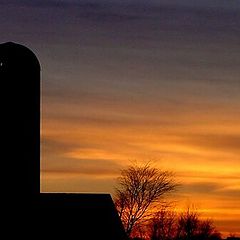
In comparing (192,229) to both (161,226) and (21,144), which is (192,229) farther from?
(21,144)

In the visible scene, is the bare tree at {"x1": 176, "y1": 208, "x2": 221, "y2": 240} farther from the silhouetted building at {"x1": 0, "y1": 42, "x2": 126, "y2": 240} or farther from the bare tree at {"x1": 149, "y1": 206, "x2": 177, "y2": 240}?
the silhouetted building at {"x1": 0, "y1": 42, "x2": 126, "y2": 240}

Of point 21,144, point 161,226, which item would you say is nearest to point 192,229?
point 161,226

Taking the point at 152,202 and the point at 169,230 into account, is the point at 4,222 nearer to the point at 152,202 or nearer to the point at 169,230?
the point at 152,202

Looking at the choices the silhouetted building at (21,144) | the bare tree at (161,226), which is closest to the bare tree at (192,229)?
the bare tree at (161,226)

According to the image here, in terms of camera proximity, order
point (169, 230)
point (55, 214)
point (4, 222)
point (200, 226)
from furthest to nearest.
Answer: point (200, 226) < point (169, 230) < point (55, 214) < point (4, 222)

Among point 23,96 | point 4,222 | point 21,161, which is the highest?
point 23,96

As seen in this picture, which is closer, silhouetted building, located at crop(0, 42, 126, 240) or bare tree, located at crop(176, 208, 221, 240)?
silhouetted building, located at crop(0, 42, 126, 240)

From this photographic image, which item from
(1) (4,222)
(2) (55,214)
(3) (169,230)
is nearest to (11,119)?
(1) (4,222)

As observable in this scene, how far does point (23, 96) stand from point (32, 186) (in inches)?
116

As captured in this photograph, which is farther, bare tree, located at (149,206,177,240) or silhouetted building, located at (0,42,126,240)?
bare tree, located at (149,206,177,240)

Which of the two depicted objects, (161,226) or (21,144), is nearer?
(21,144)

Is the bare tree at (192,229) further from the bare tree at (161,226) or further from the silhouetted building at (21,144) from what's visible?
the silhouetted building at (21,144)

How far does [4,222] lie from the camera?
29.4 meters

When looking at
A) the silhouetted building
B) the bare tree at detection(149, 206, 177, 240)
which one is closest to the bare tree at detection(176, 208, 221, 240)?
the bare tree at detection(149, 206, 177, 240)
